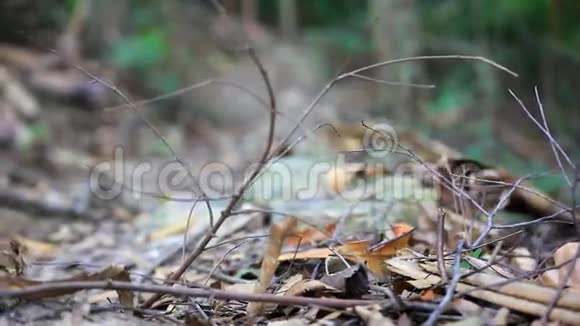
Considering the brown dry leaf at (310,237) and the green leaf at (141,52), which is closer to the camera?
the brown dry leaf at (310,237)

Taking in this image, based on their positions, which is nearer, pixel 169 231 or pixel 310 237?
pixel 310 237

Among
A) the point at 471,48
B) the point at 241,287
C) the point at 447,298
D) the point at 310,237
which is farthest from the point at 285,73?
the point at 447,298

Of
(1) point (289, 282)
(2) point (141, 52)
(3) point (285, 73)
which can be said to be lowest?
(3) point (285, 73)

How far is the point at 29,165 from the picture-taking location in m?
4.73

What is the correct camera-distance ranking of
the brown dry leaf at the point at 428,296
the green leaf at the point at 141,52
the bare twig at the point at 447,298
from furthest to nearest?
the green leaf at the point at 141,52
the brown dry leaf at the point at 428,296
the bare twig at the point at 447,298

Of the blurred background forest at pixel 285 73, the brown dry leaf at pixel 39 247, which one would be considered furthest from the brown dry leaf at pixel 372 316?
the blurred background forest at pixel 285 73

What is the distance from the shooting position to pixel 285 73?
8.12 metres

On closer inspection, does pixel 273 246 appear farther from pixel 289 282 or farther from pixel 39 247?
pixel 39 247

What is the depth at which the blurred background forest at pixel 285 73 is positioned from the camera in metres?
5.56

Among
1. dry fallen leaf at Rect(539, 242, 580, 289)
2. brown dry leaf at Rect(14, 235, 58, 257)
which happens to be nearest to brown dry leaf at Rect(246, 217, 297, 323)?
dry fallen leaf at Rect(539, 242, 580, 289)

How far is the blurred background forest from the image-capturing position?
556cm

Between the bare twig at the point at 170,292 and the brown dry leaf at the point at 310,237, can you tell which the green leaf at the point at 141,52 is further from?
the bare twig at the point at 170,292

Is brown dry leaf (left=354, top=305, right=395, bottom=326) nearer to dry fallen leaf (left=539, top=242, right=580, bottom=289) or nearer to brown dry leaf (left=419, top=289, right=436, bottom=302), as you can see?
brown dry leaf (left=419, top=289, right=436, bottom=302)

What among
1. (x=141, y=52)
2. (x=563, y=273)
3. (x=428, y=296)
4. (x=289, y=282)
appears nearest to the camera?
(x=428, y=296)
